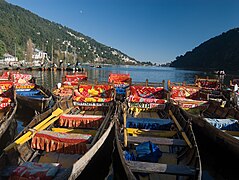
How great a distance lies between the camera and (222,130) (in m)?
10.0

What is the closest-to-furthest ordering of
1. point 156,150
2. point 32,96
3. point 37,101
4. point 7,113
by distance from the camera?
1. point 156,150
2. point 7,113
3. point 37,101
4. point 32,96

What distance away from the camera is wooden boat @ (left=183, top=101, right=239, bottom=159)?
851 centimetres

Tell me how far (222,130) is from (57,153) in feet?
25.5

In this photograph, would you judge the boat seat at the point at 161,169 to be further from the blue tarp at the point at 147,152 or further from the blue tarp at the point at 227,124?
the blue tarp at the point at 227,124

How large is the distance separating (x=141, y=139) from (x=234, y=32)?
638ft

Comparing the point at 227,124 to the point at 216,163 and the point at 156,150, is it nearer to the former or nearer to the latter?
the point at 216,163

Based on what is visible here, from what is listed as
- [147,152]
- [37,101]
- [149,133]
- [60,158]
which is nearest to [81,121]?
[60,158]

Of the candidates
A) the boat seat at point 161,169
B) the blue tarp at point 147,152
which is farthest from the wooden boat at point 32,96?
the boat seat at point 161,169

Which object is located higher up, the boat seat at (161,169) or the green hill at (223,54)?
the green hill at (223,54)

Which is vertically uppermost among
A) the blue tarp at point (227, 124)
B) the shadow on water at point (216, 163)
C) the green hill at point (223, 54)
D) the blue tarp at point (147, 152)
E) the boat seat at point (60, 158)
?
the green hill at point (223, 54)

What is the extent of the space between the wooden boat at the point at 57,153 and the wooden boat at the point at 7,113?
6.38 ft

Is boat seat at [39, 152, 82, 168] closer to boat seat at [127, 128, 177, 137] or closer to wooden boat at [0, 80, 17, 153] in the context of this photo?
boat seat at [127, 128, 177, 137]

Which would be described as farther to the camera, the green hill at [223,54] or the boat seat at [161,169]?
the green hill at [223,54]

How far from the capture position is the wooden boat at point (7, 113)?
10.1 metres
